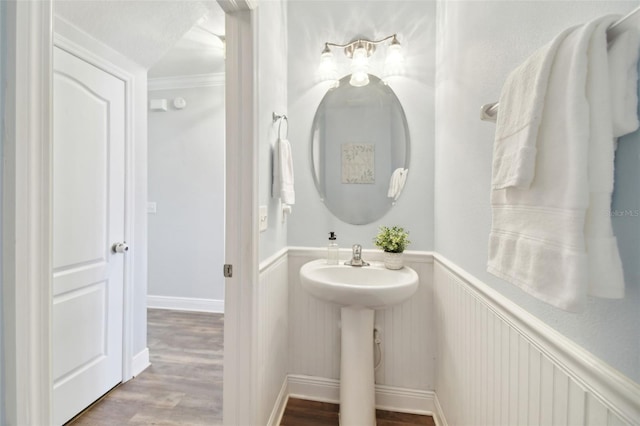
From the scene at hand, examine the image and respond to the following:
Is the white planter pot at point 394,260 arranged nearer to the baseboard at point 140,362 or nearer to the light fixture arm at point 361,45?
the light fixture arm at point 361,45

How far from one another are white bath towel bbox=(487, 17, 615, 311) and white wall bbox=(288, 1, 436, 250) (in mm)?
1164

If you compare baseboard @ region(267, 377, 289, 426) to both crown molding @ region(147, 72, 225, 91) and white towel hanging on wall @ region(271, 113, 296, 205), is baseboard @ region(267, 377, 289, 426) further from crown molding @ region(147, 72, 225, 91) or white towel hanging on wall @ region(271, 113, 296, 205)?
crown molding @ region(147, 72, 225, 91)

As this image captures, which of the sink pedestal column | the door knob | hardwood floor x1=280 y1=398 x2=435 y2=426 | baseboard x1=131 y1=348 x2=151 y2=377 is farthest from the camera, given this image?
baseboard x1=131 y1=348 x2=151 y2=377

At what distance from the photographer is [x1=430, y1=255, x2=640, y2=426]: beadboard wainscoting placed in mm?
516

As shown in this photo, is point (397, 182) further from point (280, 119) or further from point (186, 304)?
point (186, 304)

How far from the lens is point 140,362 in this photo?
200 cm

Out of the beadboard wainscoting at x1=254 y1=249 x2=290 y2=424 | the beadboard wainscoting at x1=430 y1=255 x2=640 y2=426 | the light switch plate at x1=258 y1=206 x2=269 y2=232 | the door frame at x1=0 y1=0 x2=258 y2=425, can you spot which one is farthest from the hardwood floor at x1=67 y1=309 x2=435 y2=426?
the door frame at x1=0 y1=0 x2=258 y2=425

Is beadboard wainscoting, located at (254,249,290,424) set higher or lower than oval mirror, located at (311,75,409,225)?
lower

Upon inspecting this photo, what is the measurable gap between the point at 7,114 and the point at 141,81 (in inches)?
76.9

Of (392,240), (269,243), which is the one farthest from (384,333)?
(269,243)

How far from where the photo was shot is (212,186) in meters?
3.05

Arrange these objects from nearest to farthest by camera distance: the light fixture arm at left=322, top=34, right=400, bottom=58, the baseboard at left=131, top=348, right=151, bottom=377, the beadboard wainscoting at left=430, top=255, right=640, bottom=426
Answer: the beadboard wainscoting at left=430, top=255, right=640, bottom=426, the light fixture arm at left=322, top=34, right=400, bottom=58, the baseboard at left=131, top=348, right=151, bottom=377

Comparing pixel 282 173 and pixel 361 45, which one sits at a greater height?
pixel 361 45

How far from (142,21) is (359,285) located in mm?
1934
